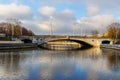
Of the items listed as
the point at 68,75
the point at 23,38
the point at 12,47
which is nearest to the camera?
the point at 68,75

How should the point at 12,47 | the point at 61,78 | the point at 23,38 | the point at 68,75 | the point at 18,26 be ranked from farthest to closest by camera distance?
the point at 18,26 → the point at 23,38 → the point at 12,47 → the point at 68,75 → the point at 61,78

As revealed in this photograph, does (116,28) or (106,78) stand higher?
(116,28)

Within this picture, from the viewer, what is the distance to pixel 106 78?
20.1 metres

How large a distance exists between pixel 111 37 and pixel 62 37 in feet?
61.7

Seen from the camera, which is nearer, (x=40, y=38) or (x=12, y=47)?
(x=12, y=47)

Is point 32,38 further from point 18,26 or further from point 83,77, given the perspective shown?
point 83,77

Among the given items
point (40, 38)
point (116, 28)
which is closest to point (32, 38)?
point (40, 38)

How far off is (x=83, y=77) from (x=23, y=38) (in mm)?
73503

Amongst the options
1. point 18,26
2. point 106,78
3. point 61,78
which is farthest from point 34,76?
point 18,26

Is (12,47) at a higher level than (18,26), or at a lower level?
lower

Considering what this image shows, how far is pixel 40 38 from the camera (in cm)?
9606

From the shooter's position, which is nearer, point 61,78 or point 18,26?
point 61,78

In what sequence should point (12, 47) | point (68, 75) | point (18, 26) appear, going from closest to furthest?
1. point (68, 75)
2. point (12, 47)
3. point (18, 26)

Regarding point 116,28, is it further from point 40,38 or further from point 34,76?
point 34,76
